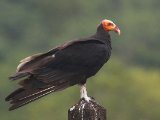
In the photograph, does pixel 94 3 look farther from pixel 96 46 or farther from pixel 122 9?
pixel 96 46

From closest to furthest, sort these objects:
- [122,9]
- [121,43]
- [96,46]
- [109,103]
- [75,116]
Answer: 1. [75,116]
2. [96,46]
3. [109,103]
4. [121,43]
5. [122,9]

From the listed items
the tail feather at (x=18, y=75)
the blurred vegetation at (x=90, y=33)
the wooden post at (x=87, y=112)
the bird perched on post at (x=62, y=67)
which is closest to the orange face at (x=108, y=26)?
the bird perched on post at (x=62, y=67)

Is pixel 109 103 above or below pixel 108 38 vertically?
above

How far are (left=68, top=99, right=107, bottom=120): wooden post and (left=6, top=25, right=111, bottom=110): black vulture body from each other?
1.91 ft

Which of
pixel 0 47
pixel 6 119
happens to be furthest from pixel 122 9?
pixel 6 119

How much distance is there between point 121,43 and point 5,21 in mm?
10232

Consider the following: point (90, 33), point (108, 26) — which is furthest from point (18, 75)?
point (90, 33)

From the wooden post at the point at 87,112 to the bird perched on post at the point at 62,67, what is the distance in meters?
0.56

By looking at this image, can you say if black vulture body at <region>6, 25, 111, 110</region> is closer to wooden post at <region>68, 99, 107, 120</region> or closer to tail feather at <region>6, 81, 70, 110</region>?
tail feather at <region>6, 81, 70, 110</region>

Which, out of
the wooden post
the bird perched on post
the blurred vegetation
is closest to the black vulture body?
the bird perched on post

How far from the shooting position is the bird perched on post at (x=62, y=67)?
33.8 ft

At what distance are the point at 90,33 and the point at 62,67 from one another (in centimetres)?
5587

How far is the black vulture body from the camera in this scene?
1028 cm

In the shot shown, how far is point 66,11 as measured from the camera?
8594cm
